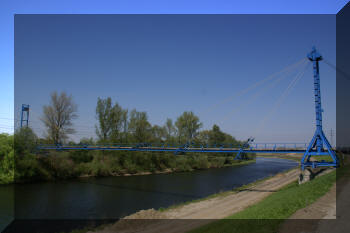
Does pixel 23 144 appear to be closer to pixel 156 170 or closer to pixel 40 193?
pixel 40 193

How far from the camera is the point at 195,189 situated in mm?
25000

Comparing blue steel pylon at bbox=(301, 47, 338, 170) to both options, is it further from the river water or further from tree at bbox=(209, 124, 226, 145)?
tree at bbox=(209, 124, 226, 145)

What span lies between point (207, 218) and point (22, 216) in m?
12.3

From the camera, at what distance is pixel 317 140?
62.6 ft

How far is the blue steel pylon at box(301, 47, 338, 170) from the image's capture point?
1884cm

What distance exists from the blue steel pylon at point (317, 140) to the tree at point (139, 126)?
1120 inches

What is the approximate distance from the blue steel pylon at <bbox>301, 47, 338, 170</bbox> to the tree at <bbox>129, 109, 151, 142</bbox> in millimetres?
28448

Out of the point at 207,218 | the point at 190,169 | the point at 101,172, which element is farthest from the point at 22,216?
the point at 190,169

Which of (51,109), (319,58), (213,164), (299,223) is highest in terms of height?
(319,58)

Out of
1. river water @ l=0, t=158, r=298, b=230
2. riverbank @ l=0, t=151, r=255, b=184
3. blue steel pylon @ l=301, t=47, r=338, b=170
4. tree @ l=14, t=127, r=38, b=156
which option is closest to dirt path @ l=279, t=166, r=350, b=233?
blue steel pylon @ l=301, t=47, r=338, b=170

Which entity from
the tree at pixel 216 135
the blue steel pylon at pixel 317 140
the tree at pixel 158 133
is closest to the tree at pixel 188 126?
the tree at pixel 158 133

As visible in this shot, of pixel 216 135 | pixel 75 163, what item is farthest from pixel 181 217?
pixel 216 135

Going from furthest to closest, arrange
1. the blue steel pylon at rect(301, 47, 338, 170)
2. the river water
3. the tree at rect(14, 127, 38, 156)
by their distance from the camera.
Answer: the tree at rect(14, 127, 38, 156)
the blue steel pylon at rect(301, 47, 338, 170)
the river water

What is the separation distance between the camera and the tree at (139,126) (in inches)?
1656
